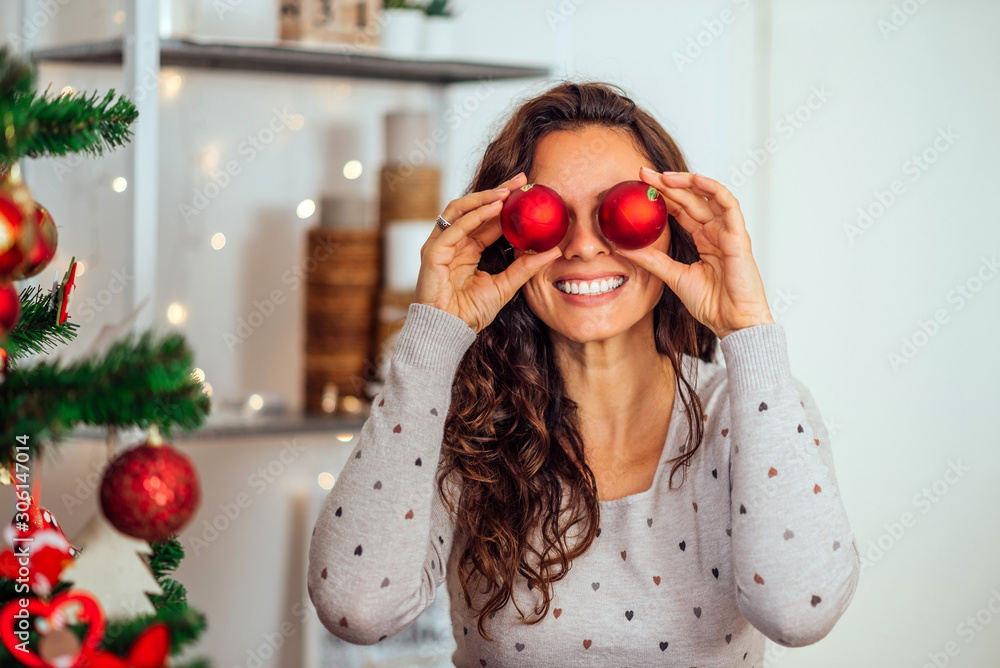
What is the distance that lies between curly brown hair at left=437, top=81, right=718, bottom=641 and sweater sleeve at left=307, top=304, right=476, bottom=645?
11cm

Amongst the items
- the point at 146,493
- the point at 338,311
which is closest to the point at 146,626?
the point at 146,493

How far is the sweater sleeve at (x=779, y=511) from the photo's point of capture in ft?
3.71

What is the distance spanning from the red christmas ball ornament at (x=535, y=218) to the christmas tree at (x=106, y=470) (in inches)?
26.8

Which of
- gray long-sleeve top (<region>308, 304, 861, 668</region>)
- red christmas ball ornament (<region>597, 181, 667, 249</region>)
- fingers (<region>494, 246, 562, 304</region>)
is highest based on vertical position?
red christmas ball ornament (<region>597, 181, 667, 249</region>)

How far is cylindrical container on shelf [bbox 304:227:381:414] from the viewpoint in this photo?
84.2 inches

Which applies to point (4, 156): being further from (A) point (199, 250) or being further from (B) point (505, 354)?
(A) point (199, 250)

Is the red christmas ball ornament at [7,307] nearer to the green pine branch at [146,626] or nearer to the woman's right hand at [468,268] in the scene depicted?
the green pine branch at [146,626]

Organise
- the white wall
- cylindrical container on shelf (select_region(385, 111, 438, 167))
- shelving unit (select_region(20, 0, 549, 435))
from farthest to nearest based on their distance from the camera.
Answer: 1. the white wall
2. cylindrical container on shelf (select_region(385, 111, 438, 167))
3. shelving unit (select_region(20, 0, 549, 435))

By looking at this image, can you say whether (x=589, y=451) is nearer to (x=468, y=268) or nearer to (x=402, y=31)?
(x=468, y=268)

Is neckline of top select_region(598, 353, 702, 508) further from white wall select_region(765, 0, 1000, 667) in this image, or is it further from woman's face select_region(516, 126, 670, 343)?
white wall select_region(765, 0, 1000, 667)

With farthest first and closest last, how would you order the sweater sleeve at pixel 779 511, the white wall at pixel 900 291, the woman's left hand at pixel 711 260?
the white wall at pixel 900 291
the woman's left hand at pixel 711 260
the sweater sleeve at pixel 779 511

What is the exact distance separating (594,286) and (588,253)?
0.18 ft

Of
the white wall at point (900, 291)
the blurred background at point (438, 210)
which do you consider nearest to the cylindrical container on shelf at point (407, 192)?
the blurred background at point (438, 210)

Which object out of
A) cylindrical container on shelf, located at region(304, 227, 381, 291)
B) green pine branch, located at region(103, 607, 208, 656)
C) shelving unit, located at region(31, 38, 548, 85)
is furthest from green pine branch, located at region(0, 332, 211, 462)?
cylindrical container on shelf, located at region(304, 227, 381, 291)
